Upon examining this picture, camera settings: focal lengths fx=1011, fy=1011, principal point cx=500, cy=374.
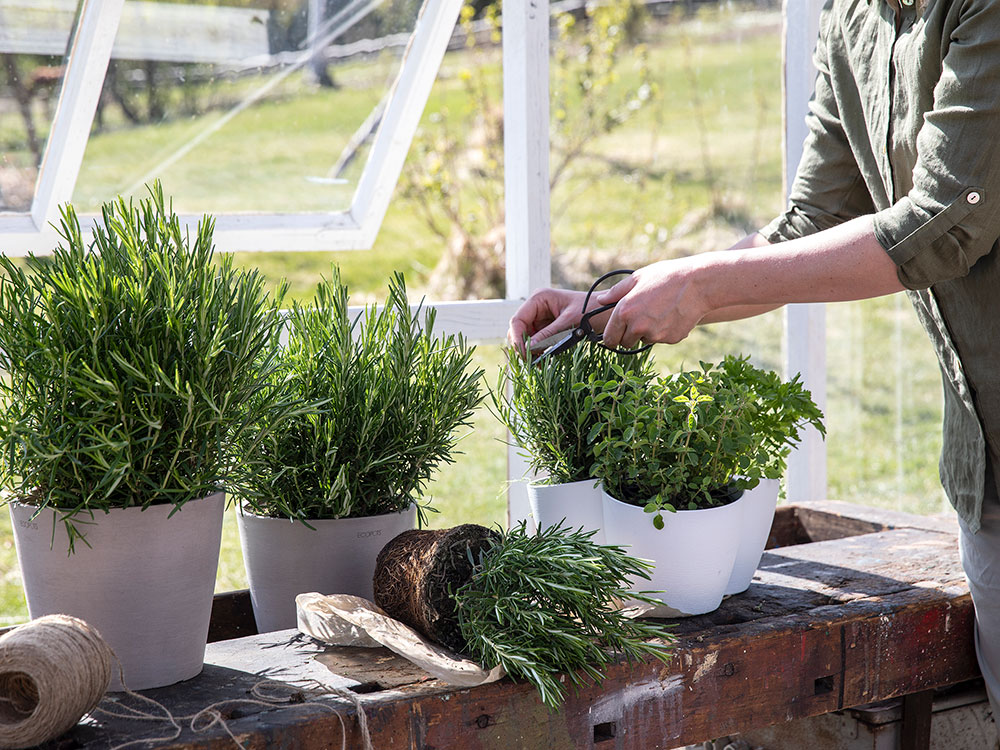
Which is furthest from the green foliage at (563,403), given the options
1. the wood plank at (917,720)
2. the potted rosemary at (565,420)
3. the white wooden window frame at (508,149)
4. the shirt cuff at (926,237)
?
the white wooden window frame at (508,149)

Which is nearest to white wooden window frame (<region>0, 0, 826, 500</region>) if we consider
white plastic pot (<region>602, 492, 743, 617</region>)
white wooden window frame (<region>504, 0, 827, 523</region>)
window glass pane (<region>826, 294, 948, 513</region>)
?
white wooden window frame (<region>504, 0, 827, 523</region>)

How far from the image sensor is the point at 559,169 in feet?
22.3

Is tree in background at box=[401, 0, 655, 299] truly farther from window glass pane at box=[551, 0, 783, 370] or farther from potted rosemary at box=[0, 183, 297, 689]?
Result: potted rosemary at box=[0, 183, 297, 689]

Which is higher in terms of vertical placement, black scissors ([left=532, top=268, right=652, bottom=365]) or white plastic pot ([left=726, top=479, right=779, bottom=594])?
black scissors ([left=532, top=268, right=652, bottom=365])

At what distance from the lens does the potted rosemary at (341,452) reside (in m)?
1.17

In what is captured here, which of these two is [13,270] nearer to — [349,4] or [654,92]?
[349,4]

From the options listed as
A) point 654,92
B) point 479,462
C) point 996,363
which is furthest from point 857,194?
point 654,92

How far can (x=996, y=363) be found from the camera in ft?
4.03

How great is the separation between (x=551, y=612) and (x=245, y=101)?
1715mm

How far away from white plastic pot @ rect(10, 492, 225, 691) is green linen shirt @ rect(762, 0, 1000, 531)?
78 cm

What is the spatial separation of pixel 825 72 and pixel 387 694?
1.07 meters

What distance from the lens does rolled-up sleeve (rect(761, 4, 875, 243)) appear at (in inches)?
57.8

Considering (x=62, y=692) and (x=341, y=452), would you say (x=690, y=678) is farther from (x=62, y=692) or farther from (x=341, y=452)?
(x=62, y=692)

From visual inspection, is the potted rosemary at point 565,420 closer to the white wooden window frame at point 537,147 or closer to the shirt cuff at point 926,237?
the shirt cuff at point 926,237
